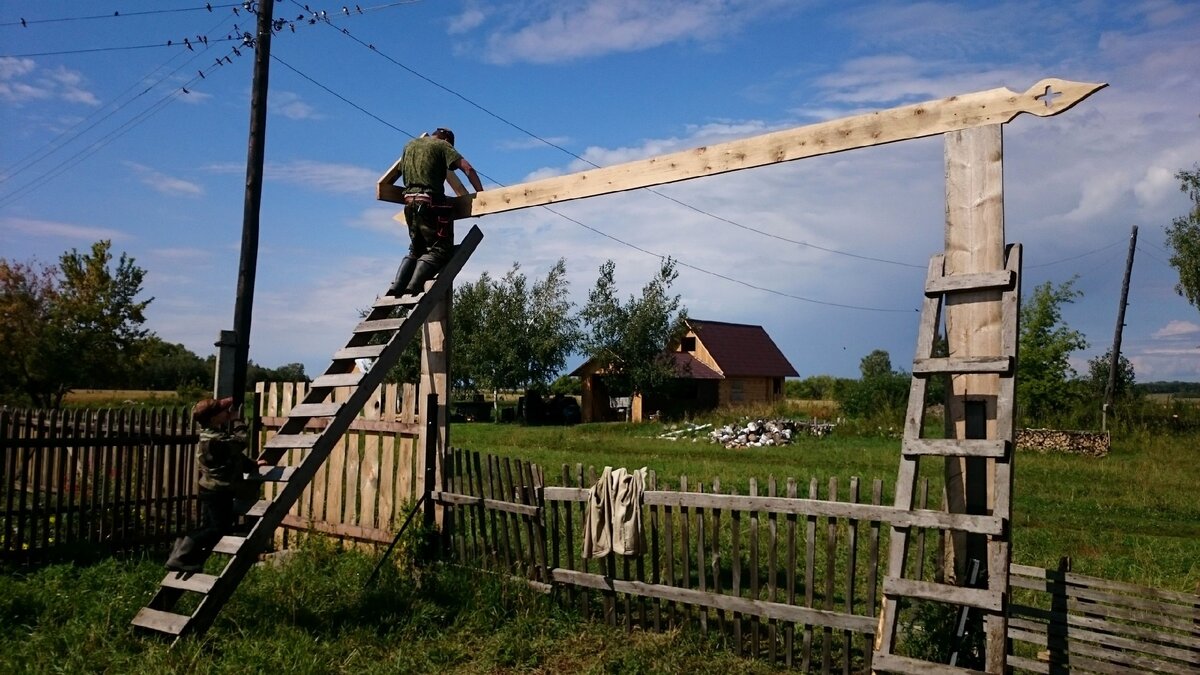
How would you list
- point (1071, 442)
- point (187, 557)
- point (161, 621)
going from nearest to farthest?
point (161, 621)
point (187, 557)
point (1071, 442)

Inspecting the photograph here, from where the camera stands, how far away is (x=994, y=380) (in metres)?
5.62

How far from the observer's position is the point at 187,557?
686cm

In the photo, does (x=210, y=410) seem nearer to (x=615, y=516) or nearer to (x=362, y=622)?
(x=362, y=622)

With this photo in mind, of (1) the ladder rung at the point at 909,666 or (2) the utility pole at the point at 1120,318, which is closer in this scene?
(1) the ladder rung at the point at 909,666

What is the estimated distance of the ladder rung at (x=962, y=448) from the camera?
509 cm

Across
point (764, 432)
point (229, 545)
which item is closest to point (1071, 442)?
point (764, 432)

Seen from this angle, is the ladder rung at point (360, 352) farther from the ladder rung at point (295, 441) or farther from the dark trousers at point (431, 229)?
the dark trousers at point (431, 229)

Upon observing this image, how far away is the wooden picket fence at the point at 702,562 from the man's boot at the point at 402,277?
173 cm

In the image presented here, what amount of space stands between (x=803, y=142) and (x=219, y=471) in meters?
5.41

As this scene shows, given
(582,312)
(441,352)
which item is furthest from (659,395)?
(441,352)

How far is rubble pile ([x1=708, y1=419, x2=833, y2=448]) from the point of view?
27875 millimetres

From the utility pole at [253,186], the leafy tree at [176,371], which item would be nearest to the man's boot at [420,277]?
the utility pole at [253,186]

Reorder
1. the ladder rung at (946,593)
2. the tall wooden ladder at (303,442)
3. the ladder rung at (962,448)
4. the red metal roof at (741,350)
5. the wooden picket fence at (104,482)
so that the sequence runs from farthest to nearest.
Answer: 1. the red metal roof at (741,350)
2. the wooden picket fence at (104,482)
3. the tall wooden ladder at (303,442)
4. the ladder rung at (962,448)
5. the ladder rung at (946,593)

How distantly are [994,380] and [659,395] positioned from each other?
129ft
